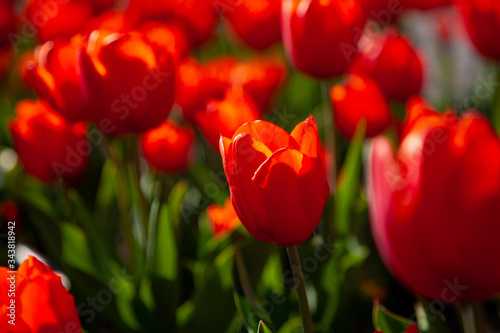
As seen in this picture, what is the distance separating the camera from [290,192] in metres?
0.50

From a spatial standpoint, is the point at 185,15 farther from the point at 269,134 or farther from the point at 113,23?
the point at 269,134

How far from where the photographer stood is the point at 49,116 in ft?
3.40

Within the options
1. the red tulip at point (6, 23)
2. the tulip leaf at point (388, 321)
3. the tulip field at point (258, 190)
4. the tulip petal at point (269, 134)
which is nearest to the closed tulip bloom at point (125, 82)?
the tulip field at point (258, 190)

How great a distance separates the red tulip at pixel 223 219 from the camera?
82 centimetres

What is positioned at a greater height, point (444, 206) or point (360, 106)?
point (444, 206)

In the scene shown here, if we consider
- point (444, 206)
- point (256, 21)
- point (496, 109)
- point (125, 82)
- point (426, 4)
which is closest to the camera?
point (444, 206)

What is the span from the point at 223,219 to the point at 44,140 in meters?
0.37

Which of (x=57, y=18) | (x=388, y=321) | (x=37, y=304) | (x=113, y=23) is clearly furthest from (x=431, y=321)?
(x=57, y=18)

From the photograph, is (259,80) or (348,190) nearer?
(348,190)

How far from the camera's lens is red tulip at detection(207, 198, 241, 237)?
32.4 inches

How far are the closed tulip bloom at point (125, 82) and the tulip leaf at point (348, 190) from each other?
0.33 metres

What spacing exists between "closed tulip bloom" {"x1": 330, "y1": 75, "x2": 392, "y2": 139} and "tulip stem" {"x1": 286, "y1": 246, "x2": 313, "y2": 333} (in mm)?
462

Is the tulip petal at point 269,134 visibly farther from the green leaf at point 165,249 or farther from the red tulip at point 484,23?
the red tulip at point 484,23

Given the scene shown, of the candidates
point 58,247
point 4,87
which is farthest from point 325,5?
point 4,87
